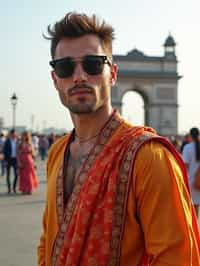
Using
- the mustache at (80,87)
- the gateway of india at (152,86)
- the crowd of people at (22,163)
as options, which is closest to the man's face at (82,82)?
the mustache at (80,87)

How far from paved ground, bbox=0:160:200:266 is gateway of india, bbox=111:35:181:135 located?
3608 centimetres

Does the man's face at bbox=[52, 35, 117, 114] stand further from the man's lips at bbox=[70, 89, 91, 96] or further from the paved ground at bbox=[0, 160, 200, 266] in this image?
the paved ground at bbox=[0, 160, 200, 266]

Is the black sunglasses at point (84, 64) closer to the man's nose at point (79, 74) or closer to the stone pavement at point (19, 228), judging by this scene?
the man's nose at point (79, 74)

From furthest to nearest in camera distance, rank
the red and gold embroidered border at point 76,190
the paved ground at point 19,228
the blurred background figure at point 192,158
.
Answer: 1. the blurred background figure at point 192,158
2. the paved ground at point 19,228
3. the red and gold embroidered border at point 76,190

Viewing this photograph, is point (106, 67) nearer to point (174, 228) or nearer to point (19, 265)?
point (174, 228)

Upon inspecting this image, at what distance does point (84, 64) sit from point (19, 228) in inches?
242

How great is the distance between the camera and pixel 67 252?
189 cm

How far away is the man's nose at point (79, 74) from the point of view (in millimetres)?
2004

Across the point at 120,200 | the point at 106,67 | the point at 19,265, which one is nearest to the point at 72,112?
the point at 106,67

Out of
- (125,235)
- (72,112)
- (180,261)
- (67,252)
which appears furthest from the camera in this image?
(72,112)

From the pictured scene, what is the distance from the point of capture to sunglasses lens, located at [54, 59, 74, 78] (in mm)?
2025

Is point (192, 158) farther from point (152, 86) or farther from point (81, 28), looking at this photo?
point (152, 86)

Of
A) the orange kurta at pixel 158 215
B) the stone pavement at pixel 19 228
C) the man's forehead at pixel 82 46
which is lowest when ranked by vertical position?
the stone pavement at pixel 19 228

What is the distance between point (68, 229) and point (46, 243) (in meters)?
0.26
